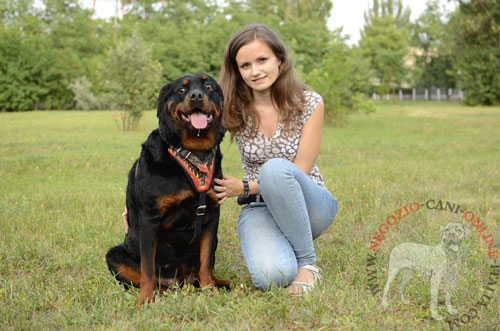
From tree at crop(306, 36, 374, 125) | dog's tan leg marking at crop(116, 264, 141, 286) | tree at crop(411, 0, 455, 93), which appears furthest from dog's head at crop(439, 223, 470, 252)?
tree at crop(411, 0, 455, 93)

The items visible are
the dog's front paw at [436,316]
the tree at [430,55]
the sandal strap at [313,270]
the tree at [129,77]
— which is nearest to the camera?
the dog's front paw at [436,316]

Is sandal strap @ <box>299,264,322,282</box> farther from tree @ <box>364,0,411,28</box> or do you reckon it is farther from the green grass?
tree @ <box>364,0,411,28</box>

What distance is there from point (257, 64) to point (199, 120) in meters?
0.66

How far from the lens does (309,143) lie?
303cm

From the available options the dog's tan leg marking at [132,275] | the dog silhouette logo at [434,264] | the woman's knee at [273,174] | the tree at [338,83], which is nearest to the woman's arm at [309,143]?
the woman's knee at [273,174]

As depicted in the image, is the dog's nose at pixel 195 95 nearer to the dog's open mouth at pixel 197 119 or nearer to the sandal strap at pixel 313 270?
the dog's open mouth at pixel 197 119

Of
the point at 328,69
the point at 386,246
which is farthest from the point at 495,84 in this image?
the point at 386,246

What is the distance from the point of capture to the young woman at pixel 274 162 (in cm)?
266

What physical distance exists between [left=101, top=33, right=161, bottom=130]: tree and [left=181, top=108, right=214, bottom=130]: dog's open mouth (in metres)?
11.1

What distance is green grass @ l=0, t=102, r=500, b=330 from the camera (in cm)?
230

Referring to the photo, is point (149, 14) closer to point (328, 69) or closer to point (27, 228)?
point (328, 69)

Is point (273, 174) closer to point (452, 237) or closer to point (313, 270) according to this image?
point (313, 270)

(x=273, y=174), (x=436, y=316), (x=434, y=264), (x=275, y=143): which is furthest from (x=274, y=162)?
(x=436, y=316)

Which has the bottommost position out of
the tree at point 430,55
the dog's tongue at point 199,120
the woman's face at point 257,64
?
the dog's tongue at point 199,120
